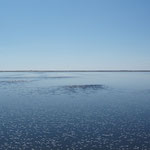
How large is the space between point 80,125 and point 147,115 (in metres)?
16.4

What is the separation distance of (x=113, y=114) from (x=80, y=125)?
11.2 metres

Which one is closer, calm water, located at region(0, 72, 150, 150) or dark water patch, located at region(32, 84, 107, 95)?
calm water, located at region(0, 72, 150, 150)

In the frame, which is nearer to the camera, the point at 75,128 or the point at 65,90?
the point at 75,128

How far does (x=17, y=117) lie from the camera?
42875mm

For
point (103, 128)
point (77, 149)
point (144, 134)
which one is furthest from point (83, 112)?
point (77, 149)

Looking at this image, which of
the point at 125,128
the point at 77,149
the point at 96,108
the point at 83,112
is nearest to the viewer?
the point at 77,149

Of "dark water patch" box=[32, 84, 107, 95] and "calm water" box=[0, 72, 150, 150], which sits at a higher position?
"dark water patch" box=[32, 84, 107, 95]

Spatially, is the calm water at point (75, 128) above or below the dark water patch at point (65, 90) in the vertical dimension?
below

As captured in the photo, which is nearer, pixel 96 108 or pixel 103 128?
pixel 103 128

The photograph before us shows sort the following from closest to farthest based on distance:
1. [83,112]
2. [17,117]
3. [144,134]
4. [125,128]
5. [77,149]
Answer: [77,149] < [144,134] < [125,128] < [17,117] < [83,112]

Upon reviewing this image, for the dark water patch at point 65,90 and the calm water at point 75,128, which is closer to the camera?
the calm water at point 75,128

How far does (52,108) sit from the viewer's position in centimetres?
5231

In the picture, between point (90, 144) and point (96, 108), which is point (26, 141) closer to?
point (90, 144)

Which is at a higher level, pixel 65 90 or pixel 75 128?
pixel 65 90
